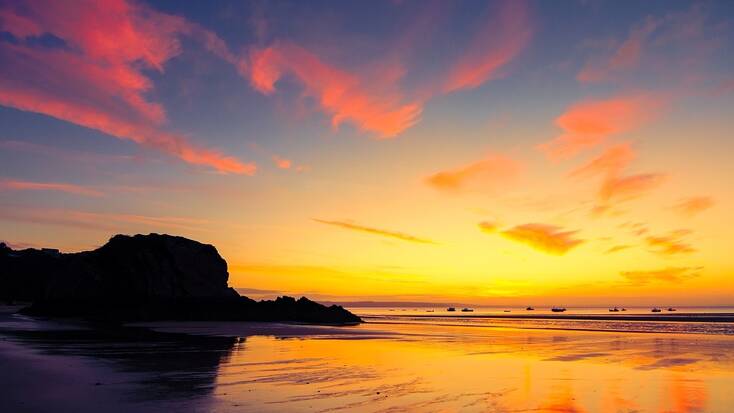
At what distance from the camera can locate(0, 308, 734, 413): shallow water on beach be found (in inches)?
583

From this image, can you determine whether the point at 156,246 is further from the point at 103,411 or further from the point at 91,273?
the point at 103,411

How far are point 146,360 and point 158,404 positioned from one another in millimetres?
11103

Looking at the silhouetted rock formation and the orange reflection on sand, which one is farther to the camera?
the silhouetted rock formation

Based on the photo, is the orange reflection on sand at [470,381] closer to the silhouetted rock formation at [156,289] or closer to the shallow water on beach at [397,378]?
the shallow water on beach at [397,378]

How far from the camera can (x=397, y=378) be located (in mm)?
19953

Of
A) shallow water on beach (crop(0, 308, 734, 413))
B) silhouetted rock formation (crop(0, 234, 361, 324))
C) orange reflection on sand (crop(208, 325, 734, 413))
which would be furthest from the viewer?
silhouetted rock formation (crop(0, 234, 361, 324))

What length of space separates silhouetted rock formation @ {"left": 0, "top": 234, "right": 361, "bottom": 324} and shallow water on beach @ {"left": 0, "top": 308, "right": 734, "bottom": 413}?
140ft

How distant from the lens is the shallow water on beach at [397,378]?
14.8 meters

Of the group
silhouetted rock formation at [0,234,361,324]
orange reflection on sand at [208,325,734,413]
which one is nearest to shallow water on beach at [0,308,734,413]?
orange reflection on sand at [208,325,734,413]

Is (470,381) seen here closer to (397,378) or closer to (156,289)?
(397,378)

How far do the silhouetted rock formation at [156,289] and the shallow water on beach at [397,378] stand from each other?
42.7 m

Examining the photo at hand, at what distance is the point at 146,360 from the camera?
2375cm

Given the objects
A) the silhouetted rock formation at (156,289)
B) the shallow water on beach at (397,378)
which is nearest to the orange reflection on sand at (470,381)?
the shallow water on beach at (397,378)

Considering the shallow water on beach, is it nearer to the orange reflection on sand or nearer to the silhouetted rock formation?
the orange reflection on sand
